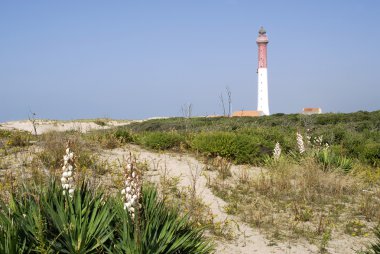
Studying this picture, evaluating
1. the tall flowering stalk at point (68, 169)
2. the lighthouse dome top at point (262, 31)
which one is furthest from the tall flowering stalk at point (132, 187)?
the lighthouse dome top at point (262, 31)

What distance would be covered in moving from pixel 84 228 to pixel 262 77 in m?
59.0

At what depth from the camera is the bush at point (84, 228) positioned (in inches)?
183

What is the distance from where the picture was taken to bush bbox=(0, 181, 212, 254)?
4656 millimetres

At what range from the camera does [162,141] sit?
14.8m

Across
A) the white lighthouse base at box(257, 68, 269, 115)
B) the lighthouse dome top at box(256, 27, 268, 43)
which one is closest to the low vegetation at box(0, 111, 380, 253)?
the white lighthouse base at box(257, 68, 269, 115)

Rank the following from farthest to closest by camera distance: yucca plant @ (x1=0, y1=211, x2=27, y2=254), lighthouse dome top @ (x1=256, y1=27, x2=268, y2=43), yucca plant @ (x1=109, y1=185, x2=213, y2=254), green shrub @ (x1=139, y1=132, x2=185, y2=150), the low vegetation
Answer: lighthouse dome top @ (x1=256, y1=27, x2=268, y2=43) < green shrub @ (x1=139, y1=132, x2=185, y2=150) < the low vegetation < yucca plant @ (x1=109, y1=185, x2=213, y2=254) < yucca plant @ (x1=0, y1=211, x2=27, y2=254)

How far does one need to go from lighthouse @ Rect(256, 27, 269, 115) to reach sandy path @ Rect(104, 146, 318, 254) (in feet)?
161

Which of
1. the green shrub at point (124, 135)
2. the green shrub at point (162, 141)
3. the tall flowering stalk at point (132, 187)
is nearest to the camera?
the tall flowering stalk at point (132, 187)

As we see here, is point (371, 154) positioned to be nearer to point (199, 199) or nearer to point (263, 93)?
point (199, 199)

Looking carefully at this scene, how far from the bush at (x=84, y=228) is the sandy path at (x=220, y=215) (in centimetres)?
109

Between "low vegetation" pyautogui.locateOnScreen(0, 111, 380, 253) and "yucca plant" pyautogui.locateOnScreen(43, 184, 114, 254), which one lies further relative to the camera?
"low vegetation" pyautogui.locateOnScreen(0, 111, 380, 253)

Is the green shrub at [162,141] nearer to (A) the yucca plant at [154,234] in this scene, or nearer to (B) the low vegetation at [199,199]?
(B) the low vegetation at [199,199]

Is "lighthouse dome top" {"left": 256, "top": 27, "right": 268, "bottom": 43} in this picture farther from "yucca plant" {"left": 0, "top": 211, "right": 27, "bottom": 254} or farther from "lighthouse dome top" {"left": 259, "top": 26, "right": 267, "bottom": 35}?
"yucca plant" {"left": 0, "top": 211, "right": 27, "bottom": 254}

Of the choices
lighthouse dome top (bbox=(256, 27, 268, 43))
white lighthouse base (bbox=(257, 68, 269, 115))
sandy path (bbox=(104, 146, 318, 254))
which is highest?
lighthouse dome top (bbox=(256, 27, 268, 43))
